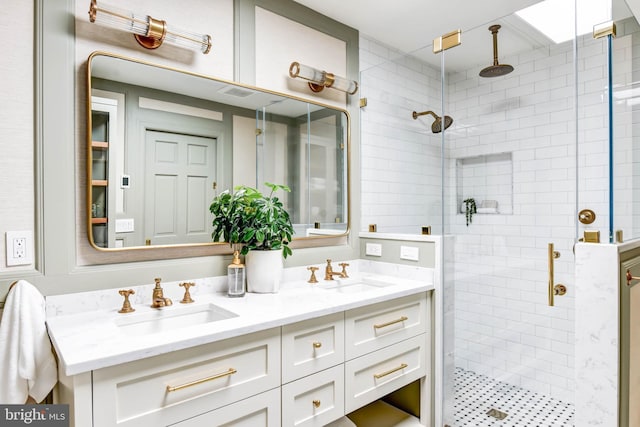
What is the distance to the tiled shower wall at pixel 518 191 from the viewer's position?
1710mm

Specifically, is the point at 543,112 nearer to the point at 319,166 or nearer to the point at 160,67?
the point at 319,166

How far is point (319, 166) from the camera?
241cm

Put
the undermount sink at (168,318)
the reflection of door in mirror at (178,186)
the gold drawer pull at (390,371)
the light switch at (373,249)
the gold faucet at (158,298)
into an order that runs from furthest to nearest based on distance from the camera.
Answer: the light switch at (373,249)
the gold drawer pull at (390,371)
the reflection of door in mirror at (178,186)
the gold faucet at (158,298)
the undermount sink at (168,318)

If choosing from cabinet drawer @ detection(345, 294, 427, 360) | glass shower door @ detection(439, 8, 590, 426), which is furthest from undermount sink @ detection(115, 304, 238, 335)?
glass shower door @ detection(439, 8, 590, 426)

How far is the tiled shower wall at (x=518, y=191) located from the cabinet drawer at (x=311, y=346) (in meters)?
0.87

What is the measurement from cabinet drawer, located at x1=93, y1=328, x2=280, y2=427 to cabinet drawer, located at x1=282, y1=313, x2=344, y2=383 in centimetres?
5

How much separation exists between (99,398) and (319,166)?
1.70 meters

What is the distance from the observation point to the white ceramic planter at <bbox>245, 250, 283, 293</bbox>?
185cm

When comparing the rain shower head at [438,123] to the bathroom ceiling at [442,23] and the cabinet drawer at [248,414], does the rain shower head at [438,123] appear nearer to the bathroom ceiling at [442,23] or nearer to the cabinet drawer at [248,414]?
the bathroom ceiling at [442,23]

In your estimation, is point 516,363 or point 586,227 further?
point 516,363

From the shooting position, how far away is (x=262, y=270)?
1.85m

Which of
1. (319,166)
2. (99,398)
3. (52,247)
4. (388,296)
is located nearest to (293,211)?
(319,166)

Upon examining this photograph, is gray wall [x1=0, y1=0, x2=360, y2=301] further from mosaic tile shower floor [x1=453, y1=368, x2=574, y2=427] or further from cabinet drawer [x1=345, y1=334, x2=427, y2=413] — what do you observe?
mosaic tile shower floor [x1=453, y1=368, x2=574, y2=427]

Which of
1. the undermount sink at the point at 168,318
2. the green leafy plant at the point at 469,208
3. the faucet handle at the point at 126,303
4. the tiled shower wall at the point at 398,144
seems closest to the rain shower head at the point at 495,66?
the tiled shower wall at the point at 398,144
